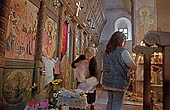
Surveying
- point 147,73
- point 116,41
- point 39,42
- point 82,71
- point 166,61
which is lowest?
point 82,71

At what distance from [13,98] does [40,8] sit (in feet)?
6.80

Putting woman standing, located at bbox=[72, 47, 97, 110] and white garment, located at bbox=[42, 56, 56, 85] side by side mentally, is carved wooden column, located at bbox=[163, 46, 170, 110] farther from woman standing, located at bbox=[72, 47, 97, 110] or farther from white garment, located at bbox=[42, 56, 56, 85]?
white garment, located at bbox=[42, 56, 56, 85]

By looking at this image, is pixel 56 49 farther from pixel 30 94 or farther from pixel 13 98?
pixel 13 98

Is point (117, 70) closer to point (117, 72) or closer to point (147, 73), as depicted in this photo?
point (117, 72)

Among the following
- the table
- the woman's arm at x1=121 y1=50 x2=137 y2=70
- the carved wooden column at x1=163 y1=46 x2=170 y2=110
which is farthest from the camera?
the table

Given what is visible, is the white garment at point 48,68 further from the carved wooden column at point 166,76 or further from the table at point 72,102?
the carved wooden column at point 166,76

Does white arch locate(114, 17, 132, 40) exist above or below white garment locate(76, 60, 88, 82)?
above

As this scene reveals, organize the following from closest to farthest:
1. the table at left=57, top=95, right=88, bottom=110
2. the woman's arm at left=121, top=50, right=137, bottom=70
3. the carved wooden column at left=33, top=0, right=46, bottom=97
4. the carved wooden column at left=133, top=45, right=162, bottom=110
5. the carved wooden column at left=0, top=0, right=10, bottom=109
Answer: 1. the carved wooden column at left=133, top=45, right=162, bottom=110
2. the woman's arm at left=121, top=50, right=137, bottom=70
3. the carved wooden column at left=0, top=0, right=10, bottom=109
4. the table at left=57, top=95, right=88, bottom=110
5. the carved wooden column at left=33, top=0, right=46, bottom=97

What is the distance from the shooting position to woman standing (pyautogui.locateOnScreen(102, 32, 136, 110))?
205 centimetres

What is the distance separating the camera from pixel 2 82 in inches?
86.4

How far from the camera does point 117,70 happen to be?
2.07 meters

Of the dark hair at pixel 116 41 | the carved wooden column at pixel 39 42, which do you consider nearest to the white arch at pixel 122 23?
the carved wooden column at pixel 39 42

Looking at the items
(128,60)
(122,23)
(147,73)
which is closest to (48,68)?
(128,60)

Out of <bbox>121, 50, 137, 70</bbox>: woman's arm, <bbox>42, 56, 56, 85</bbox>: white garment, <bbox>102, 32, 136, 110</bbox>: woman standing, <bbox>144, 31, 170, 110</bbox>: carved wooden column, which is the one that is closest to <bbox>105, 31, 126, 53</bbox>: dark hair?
<bbox>102, 32, 136, 110</bbox>: woman standing
